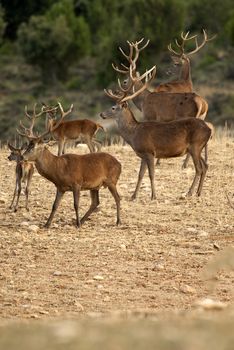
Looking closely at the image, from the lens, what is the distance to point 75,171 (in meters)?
13.8

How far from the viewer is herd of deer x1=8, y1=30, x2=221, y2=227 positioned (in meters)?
13.9

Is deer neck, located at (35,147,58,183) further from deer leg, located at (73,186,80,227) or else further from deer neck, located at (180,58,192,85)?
deer neck, located at (180,58,192,85)

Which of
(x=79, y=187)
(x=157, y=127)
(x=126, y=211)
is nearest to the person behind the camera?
(x=79, y=187)

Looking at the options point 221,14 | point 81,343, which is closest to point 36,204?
point 81,343

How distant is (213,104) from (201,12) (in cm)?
1834

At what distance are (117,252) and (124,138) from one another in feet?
15.3

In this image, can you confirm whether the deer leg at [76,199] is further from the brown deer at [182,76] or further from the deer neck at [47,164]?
the brown deer at [182,76]

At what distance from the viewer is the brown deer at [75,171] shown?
542 inches

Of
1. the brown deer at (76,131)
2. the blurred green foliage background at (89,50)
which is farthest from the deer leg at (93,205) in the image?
the blurred green foliage background at (89,50)

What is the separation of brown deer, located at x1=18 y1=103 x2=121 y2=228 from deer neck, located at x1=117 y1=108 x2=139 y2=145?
8.12ft

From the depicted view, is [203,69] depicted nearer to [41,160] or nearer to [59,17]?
[59,17]

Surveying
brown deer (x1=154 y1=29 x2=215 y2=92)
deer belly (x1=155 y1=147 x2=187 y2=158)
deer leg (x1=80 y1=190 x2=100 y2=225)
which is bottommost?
deer leg (x1=80 y1=190 x2=100 y2=225)

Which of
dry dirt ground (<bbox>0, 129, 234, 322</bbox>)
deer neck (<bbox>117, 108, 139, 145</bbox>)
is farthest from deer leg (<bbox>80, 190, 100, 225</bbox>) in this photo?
deer neck (<bbox>117, 108, 139, 145</bbox>)

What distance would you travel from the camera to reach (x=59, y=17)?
6216 centimetres
